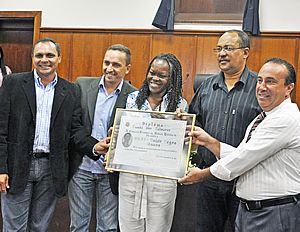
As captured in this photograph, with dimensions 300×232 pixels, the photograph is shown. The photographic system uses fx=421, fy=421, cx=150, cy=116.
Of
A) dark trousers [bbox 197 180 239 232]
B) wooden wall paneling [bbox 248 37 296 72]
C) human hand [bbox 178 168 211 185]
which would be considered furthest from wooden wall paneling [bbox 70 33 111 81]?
human hand [bbox 178 168 211 185]

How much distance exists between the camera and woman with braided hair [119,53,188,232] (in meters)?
2.22

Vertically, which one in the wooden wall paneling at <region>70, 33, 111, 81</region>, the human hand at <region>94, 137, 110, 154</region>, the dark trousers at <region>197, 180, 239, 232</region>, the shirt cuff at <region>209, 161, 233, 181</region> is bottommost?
the dark trousers at <region>197, 180, 239, 232</region>

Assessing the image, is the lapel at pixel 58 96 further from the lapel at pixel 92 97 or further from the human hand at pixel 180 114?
the human hand at pixel 180 114

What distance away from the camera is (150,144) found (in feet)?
7.43

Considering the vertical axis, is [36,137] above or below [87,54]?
below

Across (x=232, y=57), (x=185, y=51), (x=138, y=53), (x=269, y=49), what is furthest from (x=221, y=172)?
(x=138, y=53)

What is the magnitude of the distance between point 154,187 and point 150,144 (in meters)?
0.23

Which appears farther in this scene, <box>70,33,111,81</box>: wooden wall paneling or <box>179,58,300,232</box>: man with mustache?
<box>70,33,111,81</box>: wooden wall paneling

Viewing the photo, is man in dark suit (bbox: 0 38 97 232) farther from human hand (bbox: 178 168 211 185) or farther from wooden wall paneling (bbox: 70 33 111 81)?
wooden wall paneling (bbox: 70 33 111 81)

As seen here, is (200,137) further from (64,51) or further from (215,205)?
(64,51)

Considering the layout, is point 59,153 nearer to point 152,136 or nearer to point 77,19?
point 152,136

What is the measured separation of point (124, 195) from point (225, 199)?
57 cm

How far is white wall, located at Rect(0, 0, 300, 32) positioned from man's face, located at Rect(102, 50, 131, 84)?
3.84 meters

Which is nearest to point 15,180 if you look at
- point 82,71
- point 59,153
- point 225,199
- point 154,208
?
A: point 59,153
